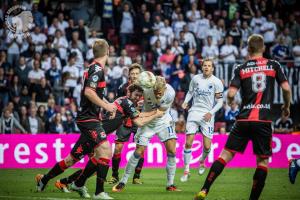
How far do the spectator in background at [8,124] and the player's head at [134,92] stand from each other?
866 cm

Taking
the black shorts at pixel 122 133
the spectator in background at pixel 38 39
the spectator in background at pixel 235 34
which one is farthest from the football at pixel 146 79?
the spectator in background at pixel 235 34

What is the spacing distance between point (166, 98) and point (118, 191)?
2.00 m

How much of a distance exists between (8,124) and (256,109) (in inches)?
523

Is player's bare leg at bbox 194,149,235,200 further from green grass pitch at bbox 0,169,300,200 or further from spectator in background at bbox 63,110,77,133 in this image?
spectator in background at bbox 63,110,77,133

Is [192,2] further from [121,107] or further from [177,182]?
[121,107]

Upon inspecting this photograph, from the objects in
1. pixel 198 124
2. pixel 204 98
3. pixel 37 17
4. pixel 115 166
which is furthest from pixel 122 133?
pixel 37 17

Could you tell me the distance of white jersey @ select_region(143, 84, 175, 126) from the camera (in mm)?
13594

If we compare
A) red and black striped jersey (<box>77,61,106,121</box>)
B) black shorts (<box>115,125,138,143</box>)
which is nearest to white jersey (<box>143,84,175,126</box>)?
red and black striped jersey (<box>77,61,106,121</box>)

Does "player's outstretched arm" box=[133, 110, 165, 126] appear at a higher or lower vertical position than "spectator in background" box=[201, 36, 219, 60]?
lower

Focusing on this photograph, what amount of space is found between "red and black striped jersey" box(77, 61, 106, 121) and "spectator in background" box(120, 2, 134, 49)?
51.1 ft

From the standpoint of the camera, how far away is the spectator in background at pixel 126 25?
89.8 feet

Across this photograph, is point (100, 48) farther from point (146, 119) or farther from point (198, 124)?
point (198, 124)

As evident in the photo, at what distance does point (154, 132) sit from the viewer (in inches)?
545

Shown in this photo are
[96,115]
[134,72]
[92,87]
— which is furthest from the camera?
[134,72]
